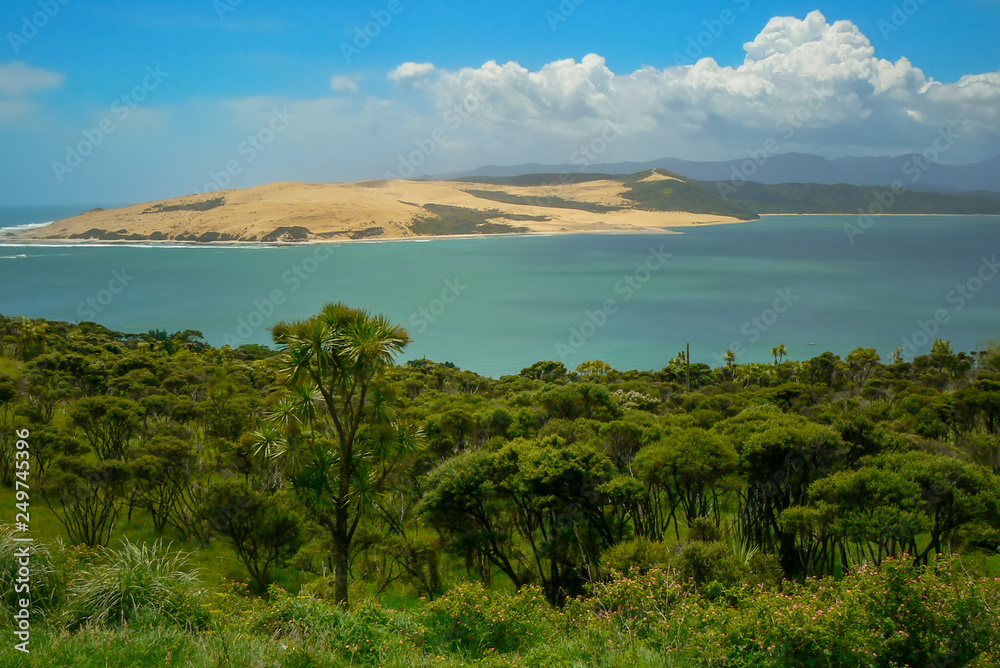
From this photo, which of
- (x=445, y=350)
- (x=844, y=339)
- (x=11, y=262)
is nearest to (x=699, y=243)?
(x=844, y=339)

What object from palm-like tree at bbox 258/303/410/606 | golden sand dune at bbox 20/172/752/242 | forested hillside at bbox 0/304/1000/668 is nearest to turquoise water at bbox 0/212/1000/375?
golden sand dune at bbox 20/172/752/242

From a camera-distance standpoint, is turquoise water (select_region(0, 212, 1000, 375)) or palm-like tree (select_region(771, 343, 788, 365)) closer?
palm-like tree (select_region(771, 343, 788, 365))

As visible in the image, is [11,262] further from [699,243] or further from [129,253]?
[699,243]

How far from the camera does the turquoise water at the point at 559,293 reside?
56000mm

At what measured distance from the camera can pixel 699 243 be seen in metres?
150

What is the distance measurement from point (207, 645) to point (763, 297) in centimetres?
7876

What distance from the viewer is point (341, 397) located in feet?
36.0

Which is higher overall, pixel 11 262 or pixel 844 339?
pixel 11 262
